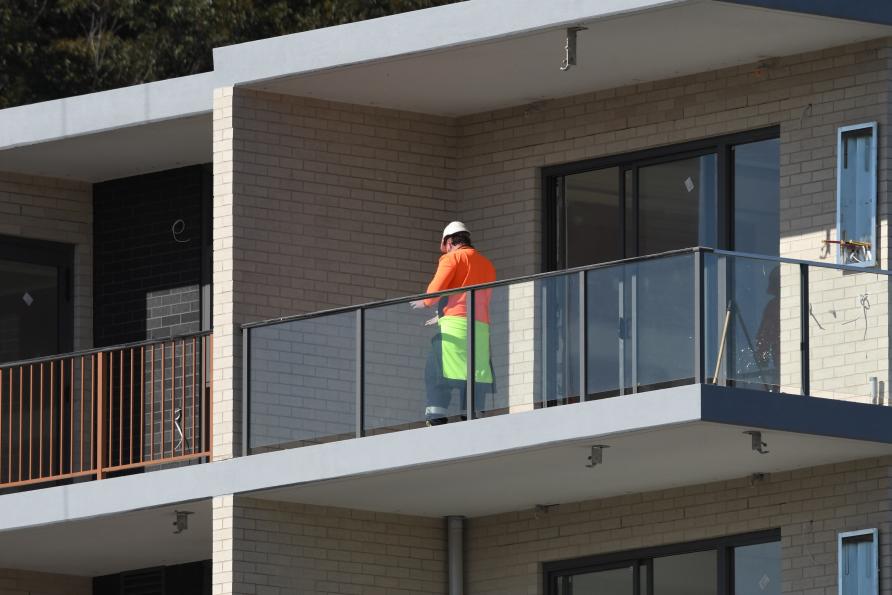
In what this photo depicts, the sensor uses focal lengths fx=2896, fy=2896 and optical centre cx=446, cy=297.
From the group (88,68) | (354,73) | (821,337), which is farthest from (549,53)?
(88,68)

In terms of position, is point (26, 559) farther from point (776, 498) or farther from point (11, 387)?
point (776, 498)

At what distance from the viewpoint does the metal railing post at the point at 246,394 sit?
24.6m

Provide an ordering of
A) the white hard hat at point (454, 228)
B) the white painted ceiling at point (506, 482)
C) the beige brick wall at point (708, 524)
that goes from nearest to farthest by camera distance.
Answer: the white painted ceiling at point (506, 482) → the beige brick wall at point (708, 524) → the white hard hat at point (454, 228)

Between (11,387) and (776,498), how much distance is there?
7630 millimetres

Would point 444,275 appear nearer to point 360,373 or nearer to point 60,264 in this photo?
point 360,373

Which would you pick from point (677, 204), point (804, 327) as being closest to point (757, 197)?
point (677, 204)

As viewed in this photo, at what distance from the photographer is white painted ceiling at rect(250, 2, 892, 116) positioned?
2333 cm

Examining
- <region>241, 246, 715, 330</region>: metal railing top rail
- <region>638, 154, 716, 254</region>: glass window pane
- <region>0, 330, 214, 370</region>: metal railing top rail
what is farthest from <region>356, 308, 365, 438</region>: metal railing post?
<region>638, 154, 716, 254</region>: glass window pane

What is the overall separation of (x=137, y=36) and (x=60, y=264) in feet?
57.1

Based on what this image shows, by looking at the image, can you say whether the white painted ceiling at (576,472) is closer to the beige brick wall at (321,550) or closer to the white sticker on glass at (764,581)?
the beige brick wall at (321,550)

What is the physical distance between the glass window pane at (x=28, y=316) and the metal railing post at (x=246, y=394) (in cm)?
474

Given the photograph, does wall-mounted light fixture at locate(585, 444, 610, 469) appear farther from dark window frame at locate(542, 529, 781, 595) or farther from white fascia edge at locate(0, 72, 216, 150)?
white fascia edge at locate(0, 72, 216, 150)

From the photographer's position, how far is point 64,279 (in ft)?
95.0

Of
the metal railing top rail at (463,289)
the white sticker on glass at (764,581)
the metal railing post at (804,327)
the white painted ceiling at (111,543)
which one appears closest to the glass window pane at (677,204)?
the metal railing top rail at (463,289)
